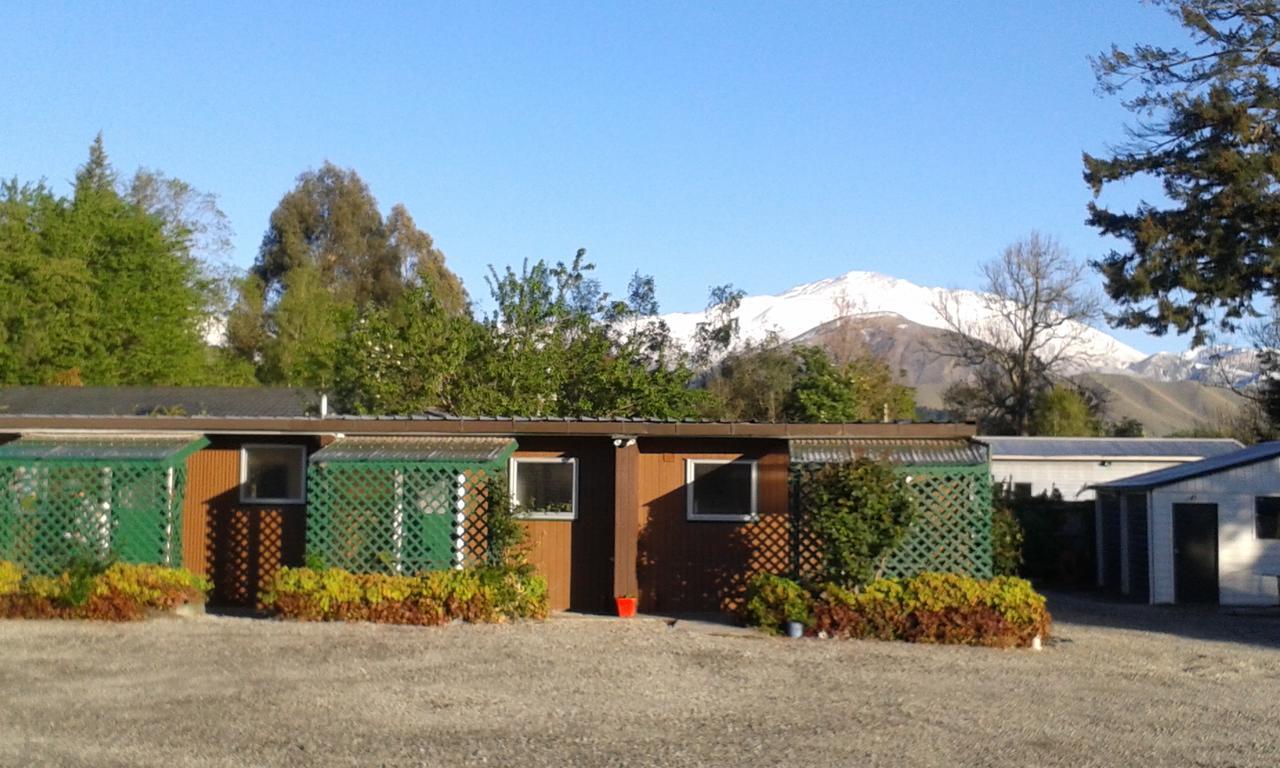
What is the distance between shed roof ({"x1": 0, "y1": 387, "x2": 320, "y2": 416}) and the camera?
105ft

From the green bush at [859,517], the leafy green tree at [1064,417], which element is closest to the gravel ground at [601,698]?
the green bush at [859,517]

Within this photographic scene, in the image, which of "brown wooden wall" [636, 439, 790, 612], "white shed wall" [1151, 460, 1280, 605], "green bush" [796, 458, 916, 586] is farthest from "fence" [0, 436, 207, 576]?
"white shed wall" [1151, 460, 1280, 605]

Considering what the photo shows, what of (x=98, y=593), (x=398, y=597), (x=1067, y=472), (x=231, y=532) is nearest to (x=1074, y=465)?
(x=1067, y=472)

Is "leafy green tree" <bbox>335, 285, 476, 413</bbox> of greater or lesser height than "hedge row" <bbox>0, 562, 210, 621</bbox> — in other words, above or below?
above

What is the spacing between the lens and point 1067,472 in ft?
97.4

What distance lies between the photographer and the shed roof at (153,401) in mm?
31922

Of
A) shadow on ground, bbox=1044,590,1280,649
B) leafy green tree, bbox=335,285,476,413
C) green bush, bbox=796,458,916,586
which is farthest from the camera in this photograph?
leafy green tree, bbox=335,285,476,413

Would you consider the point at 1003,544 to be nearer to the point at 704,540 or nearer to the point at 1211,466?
the point at 704,540

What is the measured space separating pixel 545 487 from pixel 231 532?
440 cm

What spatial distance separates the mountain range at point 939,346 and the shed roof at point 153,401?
14.0 m

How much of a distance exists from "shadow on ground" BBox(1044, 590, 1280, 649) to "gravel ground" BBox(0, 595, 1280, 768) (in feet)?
4.07

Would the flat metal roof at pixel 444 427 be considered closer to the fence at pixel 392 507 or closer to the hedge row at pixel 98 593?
the fence at pixel 392 507

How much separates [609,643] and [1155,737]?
240 inches

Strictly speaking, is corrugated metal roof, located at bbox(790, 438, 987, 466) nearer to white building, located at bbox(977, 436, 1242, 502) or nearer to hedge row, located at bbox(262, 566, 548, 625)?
hedge row, located at bbox(262, 566, 548, 625)
